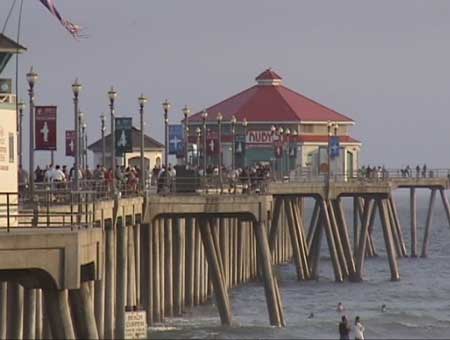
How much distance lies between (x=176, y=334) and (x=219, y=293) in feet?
8.59

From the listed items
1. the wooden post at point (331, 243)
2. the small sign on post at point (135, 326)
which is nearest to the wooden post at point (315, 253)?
the wooden post at point (331, 243)

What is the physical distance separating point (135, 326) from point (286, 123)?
78.4m

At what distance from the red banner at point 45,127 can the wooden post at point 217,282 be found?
13.2 meters

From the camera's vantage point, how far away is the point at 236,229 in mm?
76688

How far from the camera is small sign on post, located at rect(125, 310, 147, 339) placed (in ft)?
128

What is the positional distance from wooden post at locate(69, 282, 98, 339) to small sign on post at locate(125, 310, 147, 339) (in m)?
4.07

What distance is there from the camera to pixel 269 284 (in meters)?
53.6

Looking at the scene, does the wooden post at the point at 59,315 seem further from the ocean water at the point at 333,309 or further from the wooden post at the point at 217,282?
the wooden post at the point at 217,282

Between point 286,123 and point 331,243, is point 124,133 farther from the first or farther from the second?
point 286,123

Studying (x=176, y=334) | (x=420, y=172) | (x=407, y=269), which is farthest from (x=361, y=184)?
(x=176, y=334)

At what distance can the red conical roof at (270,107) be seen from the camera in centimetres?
11794

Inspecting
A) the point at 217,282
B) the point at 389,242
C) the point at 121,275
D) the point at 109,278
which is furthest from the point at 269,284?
the point at 389,242

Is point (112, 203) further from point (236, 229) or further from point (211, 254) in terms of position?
point (236, 229)

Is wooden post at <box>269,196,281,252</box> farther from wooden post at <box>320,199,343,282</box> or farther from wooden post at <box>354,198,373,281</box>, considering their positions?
wooden post at <box>354,198,373,281</box>
